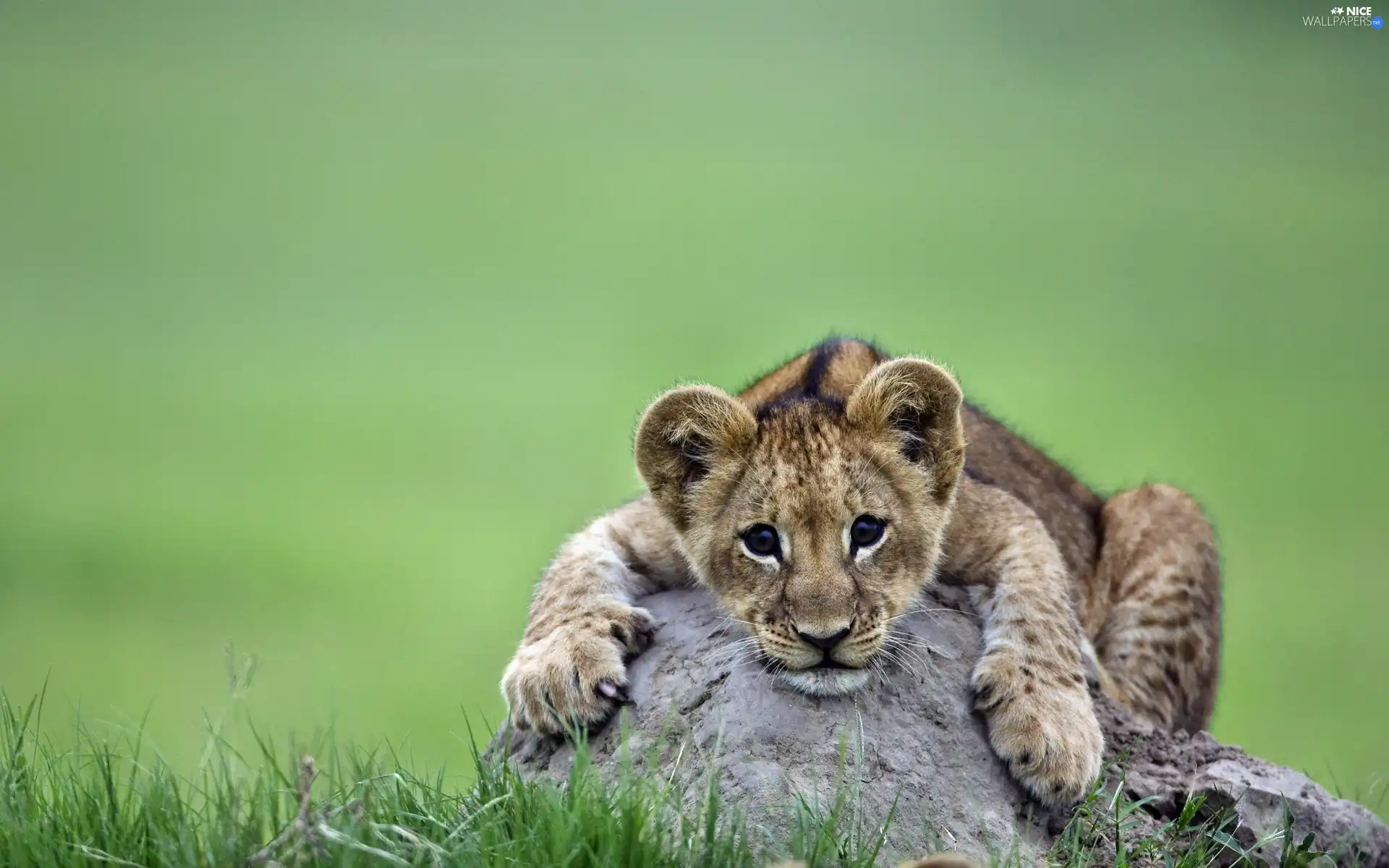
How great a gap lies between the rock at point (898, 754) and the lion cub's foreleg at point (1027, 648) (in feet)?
0.34

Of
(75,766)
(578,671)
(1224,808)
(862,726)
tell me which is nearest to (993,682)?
(862,726)

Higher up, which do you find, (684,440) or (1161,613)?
(684,440)

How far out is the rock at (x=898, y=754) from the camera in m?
4.92

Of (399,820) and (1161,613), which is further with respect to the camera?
(1161,613)

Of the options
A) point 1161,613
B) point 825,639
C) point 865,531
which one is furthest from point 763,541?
point 1161,613

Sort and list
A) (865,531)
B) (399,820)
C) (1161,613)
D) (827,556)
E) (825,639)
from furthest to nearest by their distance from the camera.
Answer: (1161,613) → (865,531) → (827,556) → (825,639) → (399,820)

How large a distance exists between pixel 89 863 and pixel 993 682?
3.11m

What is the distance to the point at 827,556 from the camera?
207 inches

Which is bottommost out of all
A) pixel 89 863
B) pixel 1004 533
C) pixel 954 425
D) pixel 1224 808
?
pixel 1224 808

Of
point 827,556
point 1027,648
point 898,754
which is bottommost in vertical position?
point 898,754

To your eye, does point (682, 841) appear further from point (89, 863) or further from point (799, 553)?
point (89, 863)

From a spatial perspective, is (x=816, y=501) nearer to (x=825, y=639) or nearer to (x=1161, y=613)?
(x=825, y=639)

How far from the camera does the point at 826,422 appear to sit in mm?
5672

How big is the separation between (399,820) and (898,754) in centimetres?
169
